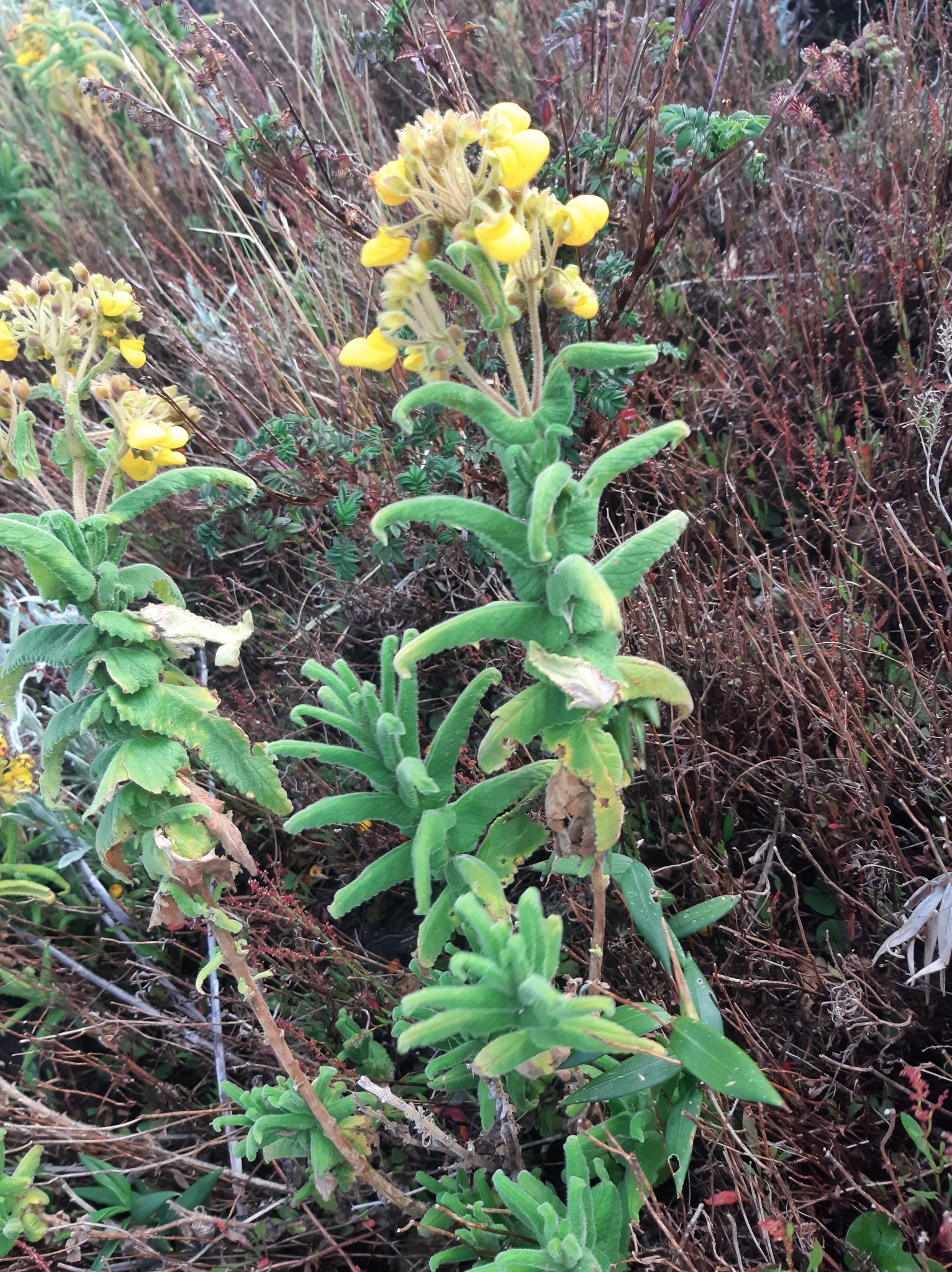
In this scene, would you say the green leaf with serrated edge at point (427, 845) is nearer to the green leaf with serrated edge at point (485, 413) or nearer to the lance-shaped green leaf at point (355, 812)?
the lance-shaped green leaf at point (355, 812)

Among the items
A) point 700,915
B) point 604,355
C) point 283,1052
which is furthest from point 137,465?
point 700,915

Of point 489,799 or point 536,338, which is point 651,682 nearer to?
point 489,799

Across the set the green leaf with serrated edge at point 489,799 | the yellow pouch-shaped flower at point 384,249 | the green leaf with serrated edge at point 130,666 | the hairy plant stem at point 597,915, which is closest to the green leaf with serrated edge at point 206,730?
the green leaf with serrated edge at point 130,666

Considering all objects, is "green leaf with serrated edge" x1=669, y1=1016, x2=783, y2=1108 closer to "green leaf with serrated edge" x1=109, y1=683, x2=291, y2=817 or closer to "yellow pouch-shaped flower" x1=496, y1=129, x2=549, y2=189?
"green leaf with serrated edge" x1=109, y1=683, x2=291, y2=817

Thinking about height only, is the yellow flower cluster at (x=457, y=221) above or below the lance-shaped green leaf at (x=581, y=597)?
above

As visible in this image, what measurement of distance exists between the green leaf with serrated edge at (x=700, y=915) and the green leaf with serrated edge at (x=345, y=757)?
0.57m

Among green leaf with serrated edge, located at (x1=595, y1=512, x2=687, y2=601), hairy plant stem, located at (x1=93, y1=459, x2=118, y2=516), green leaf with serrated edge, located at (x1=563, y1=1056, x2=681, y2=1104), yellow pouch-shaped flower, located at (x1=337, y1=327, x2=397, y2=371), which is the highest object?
yellow pouch-shaped flower, located at (x1=337, y1=327, x2=397, y2=371)

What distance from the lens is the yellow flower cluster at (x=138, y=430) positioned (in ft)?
4.60

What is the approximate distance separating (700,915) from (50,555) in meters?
1.23

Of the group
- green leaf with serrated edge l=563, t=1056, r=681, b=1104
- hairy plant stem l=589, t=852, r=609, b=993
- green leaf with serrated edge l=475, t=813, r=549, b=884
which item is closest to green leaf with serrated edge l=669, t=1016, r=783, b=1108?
green leaf with serrated edge l=563, t=1056, r=681, b=1104

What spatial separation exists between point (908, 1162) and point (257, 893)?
4.45 ft

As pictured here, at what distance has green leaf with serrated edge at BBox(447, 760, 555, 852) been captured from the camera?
55.2 inches

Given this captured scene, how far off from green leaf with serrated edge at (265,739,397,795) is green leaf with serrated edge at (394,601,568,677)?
0.21m

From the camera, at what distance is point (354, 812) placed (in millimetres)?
1391
